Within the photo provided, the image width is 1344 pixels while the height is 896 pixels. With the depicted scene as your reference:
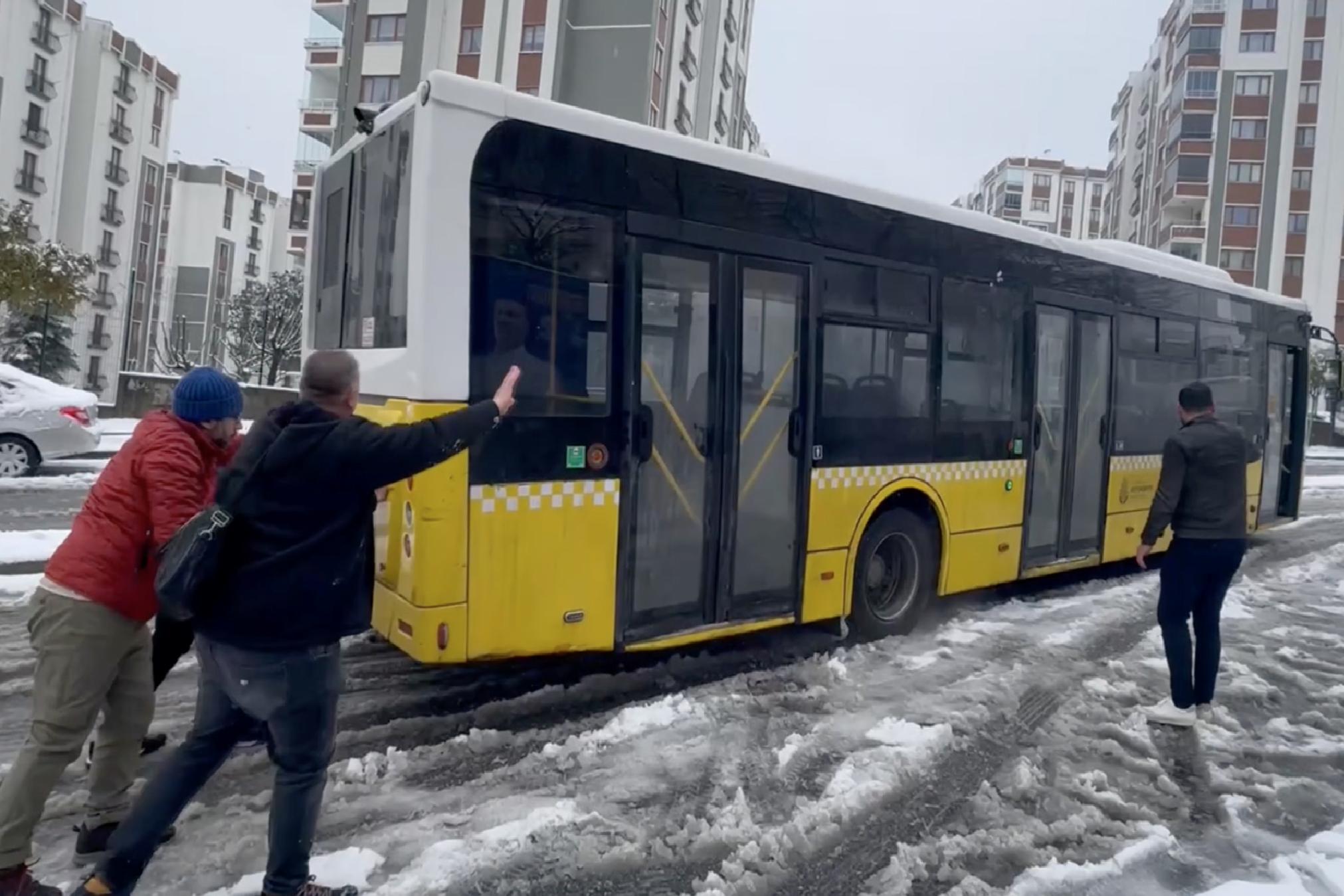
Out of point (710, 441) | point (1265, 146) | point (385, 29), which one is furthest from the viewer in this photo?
point (1265, 146)

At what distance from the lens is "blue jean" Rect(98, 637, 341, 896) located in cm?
313

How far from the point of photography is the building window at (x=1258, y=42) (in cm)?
6031

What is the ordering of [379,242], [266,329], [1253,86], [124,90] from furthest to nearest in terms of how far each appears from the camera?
1. [1253,86]
2. [124,90]
3. [266,329]
4. [379,242]

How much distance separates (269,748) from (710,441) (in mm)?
3236

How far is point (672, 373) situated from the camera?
5.76m

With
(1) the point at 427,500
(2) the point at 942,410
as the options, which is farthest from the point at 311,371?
(2) the point at 942,410

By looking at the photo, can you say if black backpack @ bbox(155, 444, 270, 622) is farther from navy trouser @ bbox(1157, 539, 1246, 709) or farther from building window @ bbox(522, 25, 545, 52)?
building window @ bbox(522, 25, 545, 52)

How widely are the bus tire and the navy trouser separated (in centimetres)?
189

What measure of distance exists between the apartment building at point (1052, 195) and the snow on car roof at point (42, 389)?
348ft

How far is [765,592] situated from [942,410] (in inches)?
87.5

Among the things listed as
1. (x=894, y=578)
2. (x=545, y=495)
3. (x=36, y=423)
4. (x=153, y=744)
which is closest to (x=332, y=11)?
(x=36, y=423)

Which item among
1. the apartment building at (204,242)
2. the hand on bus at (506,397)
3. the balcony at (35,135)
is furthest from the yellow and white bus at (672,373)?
the apartment building at (204,242)

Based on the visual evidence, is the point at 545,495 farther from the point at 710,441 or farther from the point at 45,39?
the point at 45,39

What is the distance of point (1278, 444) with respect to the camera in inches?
490
